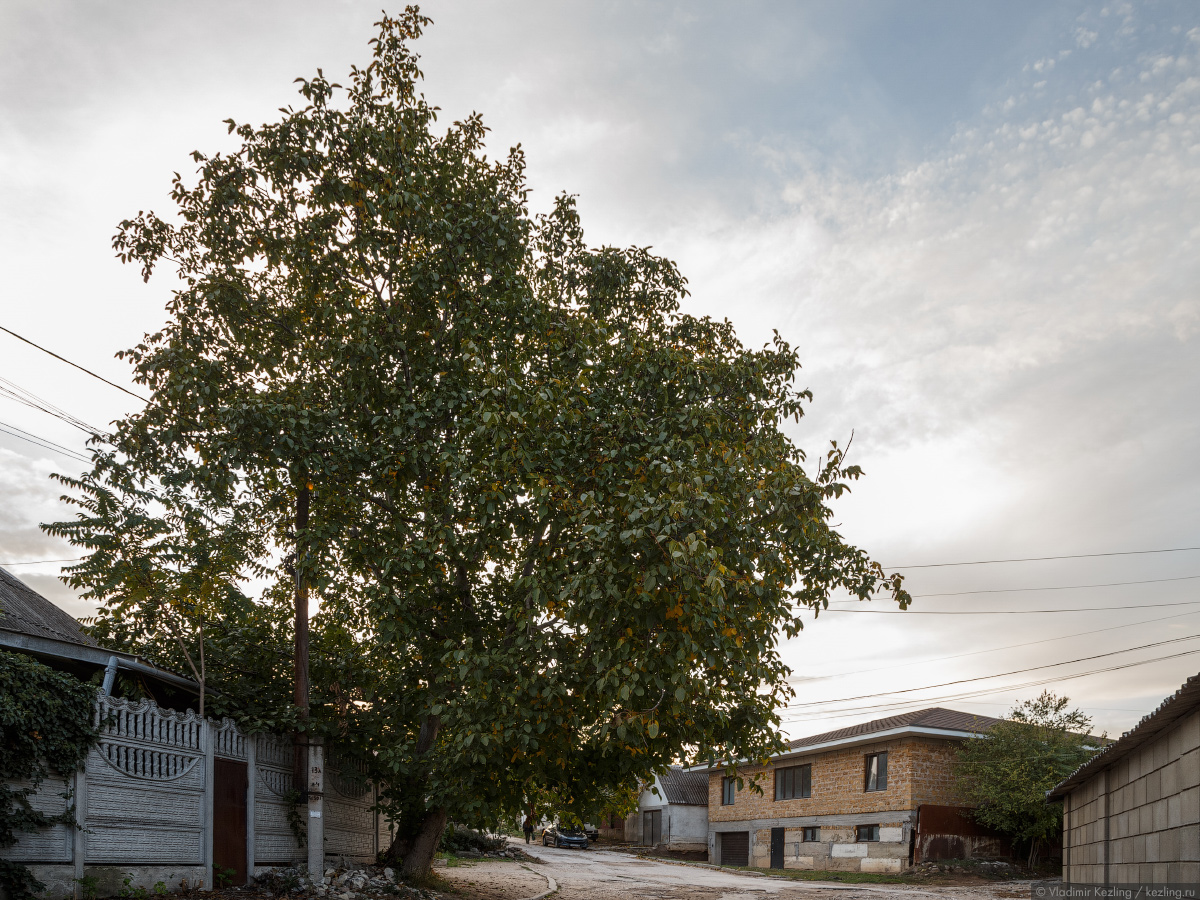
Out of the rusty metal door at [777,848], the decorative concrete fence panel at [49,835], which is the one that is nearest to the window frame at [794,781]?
the rusty metal door at [777,848]

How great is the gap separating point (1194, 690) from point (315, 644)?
47.8 ft

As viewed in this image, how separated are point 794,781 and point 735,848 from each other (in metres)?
6.45

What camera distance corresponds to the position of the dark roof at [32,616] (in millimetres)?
11859

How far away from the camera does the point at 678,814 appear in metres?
46.8

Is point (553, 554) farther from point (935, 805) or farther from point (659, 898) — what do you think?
point (935, 805)

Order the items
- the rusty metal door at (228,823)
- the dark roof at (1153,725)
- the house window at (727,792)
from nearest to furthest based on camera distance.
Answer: the dark roof at (1153,725) → the rusty metal door at (228,823) → the house window at (727,792)

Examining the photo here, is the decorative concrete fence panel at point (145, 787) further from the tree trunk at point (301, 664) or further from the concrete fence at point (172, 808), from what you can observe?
the tree trunk at point (301, 664)

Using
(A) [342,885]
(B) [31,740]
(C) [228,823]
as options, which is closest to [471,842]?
(A) [342,885]

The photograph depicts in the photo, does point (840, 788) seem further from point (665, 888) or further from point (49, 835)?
point (49, 835)

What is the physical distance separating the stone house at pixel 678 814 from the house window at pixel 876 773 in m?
15.8

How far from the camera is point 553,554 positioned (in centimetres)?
1313

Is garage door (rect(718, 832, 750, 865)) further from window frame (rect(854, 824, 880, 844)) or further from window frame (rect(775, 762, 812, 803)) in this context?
window frame (rect(854, 824, 880, 844))

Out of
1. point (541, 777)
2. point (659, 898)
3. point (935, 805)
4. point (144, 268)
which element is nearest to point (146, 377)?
point (144, 268)

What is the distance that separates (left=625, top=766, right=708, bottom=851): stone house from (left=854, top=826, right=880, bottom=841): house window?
1527 centimetres
